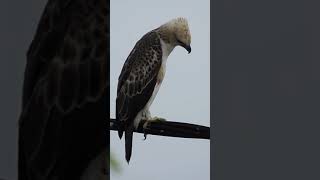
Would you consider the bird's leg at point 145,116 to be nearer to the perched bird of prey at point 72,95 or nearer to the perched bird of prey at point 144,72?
the perched bird of prey at point 144,72

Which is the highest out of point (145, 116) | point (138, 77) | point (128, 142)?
point (138, 77)

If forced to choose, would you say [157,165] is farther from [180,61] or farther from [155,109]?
[180,61]

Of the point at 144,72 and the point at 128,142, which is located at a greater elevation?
the point at 144,72

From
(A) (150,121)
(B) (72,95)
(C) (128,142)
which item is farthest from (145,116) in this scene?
(B) (72,95)

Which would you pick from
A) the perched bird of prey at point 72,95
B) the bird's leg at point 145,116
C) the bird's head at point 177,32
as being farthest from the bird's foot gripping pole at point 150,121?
the bird's head at point 177,32

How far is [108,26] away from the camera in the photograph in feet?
7.92

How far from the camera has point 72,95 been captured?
2424 millimetres

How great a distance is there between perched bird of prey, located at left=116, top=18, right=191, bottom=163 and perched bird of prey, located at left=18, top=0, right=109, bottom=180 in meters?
0.10

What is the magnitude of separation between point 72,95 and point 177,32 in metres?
0.57

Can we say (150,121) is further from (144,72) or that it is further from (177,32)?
(177,32)

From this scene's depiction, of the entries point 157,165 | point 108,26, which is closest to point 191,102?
point 157,165

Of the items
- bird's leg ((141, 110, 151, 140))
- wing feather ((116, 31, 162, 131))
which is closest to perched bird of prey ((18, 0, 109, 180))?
wing feather ((116, 31, 162, 131))

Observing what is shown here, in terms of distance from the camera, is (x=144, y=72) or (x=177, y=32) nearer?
(x=177, y=32)

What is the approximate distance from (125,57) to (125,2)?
243mm
